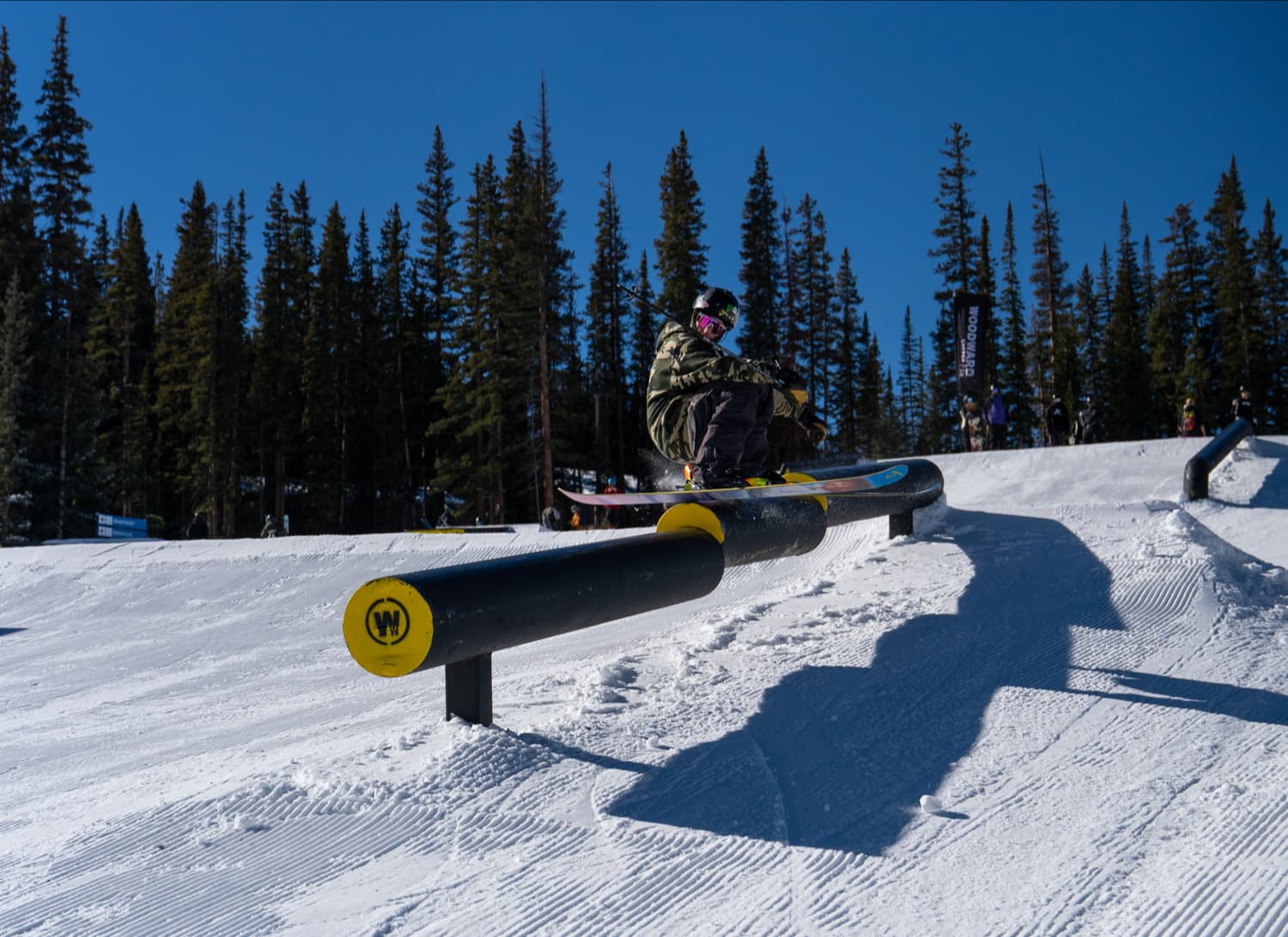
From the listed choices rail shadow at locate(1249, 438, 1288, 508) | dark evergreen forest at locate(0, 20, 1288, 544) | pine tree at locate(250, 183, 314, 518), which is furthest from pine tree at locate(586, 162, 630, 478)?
rail shadow at locate(1249, 438, 1288, 508)

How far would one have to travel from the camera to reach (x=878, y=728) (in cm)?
368

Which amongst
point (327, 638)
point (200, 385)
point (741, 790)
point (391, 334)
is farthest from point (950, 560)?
point (391, 334)

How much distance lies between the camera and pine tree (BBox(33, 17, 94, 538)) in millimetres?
32156

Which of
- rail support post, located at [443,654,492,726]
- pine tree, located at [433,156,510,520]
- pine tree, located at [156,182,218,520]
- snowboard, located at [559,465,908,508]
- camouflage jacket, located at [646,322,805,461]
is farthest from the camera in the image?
pine tree, located at [156,182,218,520]

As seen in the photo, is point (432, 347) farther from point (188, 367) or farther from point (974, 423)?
point (974, 423)

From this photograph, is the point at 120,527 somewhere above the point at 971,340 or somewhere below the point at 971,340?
below

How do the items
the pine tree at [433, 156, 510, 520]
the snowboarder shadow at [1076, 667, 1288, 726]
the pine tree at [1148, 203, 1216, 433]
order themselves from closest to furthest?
the snowboarder shadow at [1076, 667, 1288, 726]
the pine tree at [433, 156, 510, 520]
the pine tree at [1148, 203, 1216, 433]

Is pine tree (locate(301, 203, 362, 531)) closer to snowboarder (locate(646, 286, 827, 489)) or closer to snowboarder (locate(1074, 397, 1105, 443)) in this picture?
snowboarder (locate(1074, 397, 1105, 443))

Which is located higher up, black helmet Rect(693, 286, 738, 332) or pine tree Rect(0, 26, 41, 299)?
pine tree Rect(0, 26, 41, 299)

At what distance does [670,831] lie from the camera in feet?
9.17

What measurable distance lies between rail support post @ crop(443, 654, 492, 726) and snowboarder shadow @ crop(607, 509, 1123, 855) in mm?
837

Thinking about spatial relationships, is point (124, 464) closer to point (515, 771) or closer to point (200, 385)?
point (200, 385)

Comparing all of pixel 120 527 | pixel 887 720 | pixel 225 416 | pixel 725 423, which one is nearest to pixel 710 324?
pixel 725 423

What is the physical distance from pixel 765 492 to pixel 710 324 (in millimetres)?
1320
